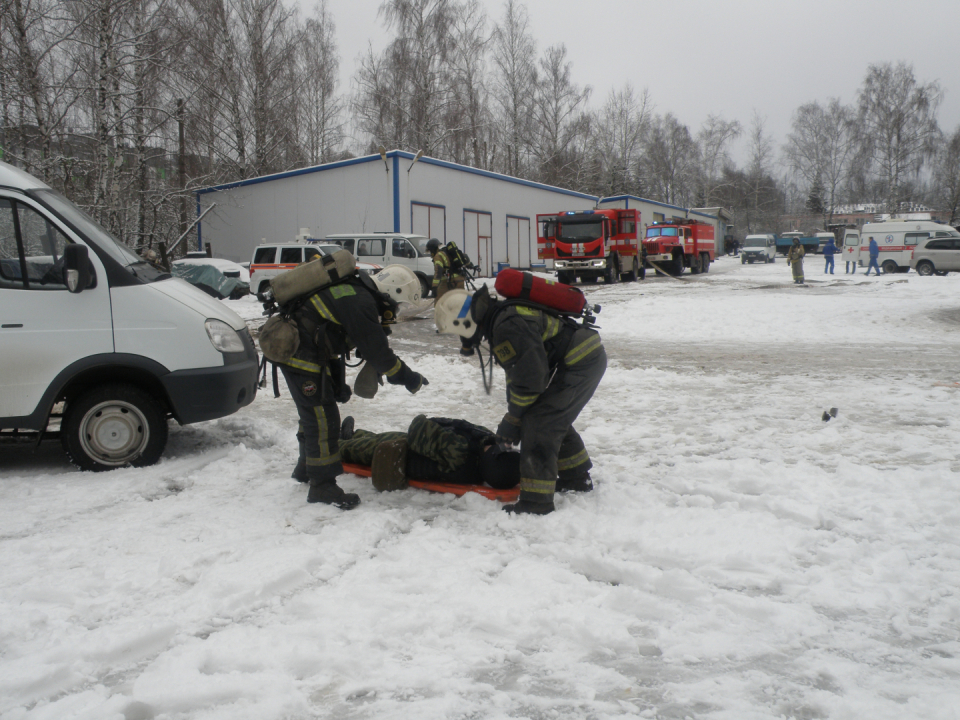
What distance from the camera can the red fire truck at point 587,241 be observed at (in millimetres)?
24281

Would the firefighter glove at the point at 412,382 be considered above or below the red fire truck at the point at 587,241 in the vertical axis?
below

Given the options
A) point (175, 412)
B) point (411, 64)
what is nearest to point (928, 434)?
point (175, 412)

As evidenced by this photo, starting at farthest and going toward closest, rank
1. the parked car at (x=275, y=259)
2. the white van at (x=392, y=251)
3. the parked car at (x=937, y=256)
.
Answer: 1. the parked car at (x=937, y=256)
2. the white van at (x=392, y=251)
3. the parked car at (x=275, y=259)

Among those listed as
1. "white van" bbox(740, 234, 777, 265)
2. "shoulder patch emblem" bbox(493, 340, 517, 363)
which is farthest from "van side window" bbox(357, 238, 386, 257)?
"white van" bbox(740, 234, 777, 265)

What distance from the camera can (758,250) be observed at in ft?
148

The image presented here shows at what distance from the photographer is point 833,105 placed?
202ft

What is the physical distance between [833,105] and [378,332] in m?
68.6

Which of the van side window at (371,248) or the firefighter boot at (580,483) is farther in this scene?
the van side window at (371,248)

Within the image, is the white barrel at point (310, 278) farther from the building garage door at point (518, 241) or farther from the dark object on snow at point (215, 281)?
the building garage door at point (518, 241)

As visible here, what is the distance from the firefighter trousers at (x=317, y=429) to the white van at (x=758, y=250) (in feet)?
147

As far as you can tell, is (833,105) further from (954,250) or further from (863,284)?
(863,284)

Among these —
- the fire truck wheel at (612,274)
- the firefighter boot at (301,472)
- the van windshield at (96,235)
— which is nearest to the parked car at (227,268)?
the fire truck wheel at (612,274)

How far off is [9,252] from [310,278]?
225cm

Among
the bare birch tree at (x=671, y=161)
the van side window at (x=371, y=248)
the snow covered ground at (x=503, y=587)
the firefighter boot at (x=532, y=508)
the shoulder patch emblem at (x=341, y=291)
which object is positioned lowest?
the snow covered ground at (x=503, y=587)
